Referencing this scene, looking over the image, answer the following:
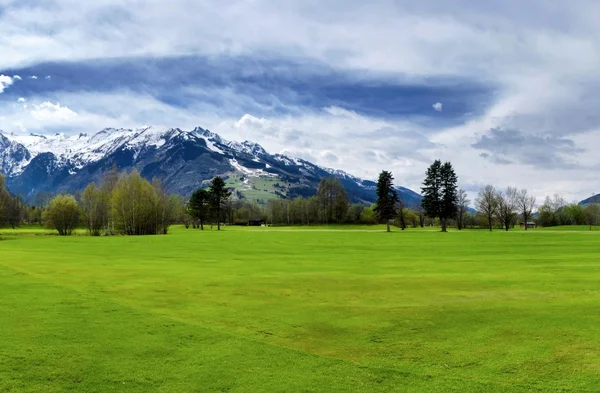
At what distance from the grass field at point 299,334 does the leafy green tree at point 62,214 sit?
335 ft

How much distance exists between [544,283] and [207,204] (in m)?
137

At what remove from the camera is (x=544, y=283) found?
24.2 metres

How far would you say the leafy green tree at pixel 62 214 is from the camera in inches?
4594

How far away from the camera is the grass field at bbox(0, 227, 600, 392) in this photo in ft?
36.3

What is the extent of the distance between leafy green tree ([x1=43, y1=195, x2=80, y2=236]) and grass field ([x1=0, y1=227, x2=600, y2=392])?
→ 102 meters

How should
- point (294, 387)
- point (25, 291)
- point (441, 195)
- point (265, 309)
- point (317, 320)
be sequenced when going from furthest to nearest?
point (441, 195)
point (25, 291)
point (265, 309)
point (317, 320)
point (294, 387)

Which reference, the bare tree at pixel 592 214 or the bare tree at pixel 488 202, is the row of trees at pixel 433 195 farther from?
the bare tree at pixel 592 214

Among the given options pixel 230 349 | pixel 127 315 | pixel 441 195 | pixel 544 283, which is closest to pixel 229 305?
pixel 127 315

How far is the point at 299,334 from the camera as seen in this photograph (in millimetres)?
14766

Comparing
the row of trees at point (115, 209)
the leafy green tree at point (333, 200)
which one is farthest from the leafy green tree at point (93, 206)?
the leafy green tree at point (333, 200)

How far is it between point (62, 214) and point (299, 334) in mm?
120634

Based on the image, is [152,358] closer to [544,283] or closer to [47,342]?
[47,342]

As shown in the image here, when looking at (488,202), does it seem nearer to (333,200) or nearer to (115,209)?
(333,200)

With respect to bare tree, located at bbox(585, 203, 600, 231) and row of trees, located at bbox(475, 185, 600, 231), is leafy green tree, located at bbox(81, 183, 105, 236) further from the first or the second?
bare tree, located at bbox(585, 203, 600, 231)
